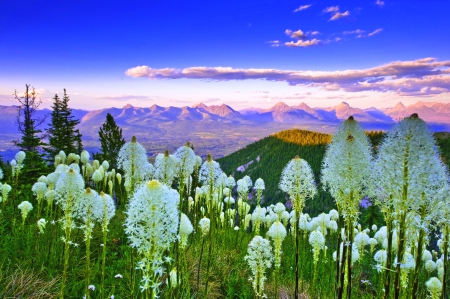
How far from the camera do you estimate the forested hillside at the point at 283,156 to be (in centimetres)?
3506

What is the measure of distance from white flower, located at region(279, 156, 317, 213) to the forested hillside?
30229 mm

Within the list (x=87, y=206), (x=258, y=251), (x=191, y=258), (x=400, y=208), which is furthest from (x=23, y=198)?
(x=400, y=208)

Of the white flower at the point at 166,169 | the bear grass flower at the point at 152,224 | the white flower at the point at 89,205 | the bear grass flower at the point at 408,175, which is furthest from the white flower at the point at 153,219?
the white flower at the point at 166,169

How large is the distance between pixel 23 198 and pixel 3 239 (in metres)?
5.26

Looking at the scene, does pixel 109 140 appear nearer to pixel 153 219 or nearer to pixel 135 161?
pixel 135 161

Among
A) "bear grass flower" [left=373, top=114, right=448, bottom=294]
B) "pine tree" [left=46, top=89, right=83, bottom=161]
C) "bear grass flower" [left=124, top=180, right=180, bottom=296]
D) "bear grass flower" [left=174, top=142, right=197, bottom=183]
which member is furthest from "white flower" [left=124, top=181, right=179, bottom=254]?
"pine tree" [left=46, top=89, right=83, bottom=161]

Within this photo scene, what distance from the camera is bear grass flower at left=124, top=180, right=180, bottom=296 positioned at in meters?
2.58

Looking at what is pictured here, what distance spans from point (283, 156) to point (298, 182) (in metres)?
47.7

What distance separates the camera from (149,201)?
2.69m

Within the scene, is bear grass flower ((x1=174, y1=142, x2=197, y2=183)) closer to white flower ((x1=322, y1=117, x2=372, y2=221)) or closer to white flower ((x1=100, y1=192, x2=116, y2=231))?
white flower ((x1=100, y1=192, x2=116, y2=231))

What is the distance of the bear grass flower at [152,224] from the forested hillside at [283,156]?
3225 centimetres

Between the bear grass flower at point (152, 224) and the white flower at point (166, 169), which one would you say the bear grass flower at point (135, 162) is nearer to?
the white flower at point (166, 169)

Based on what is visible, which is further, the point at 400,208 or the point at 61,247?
the point at 61,247

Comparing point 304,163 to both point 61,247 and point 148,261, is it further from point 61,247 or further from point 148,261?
point 61,247
